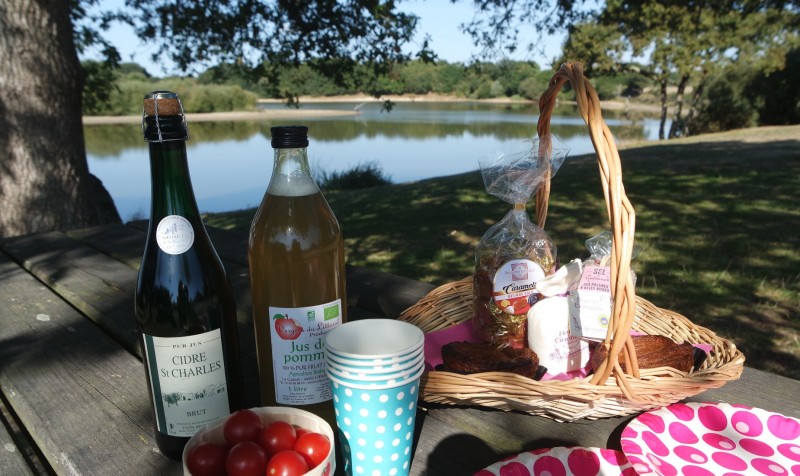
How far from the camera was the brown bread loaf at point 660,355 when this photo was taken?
1.00 m

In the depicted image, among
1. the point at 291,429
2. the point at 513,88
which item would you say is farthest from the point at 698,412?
the point at 513,88

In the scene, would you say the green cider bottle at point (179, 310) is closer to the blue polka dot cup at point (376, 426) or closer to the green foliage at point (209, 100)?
the blue polka dot cup at point (376, 426)

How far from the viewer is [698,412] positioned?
947 millimetres

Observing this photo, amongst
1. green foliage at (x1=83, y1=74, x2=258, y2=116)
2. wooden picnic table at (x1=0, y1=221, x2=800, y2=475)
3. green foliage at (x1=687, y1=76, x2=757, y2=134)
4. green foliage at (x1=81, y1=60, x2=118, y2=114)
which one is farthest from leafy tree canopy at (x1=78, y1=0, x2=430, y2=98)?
green foliage at (x1=83, y1=74, x2=258, y2=116)

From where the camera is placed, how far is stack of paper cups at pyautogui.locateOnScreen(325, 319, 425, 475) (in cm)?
73

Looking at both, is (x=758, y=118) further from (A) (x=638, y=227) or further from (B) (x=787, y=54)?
(A) (x=638, y=227)

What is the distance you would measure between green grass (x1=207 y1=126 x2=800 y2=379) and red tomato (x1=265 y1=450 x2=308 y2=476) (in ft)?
9.02

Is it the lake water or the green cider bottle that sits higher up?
the green cider bottle

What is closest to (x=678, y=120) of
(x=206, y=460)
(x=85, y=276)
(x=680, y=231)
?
(x=680, y=231)

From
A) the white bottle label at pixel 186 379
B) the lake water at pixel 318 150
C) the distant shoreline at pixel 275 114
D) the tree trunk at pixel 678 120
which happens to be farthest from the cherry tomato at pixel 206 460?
the distant shoreline at pixel 275 114

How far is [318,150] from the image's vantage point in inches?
680

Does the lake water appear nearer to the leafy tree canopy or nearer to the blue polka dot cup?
the leafy tree canopy

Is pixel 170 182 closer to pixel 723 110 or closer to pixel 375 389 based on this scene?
pixel 375 389

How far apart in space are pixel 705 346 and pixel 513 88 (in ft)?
136
